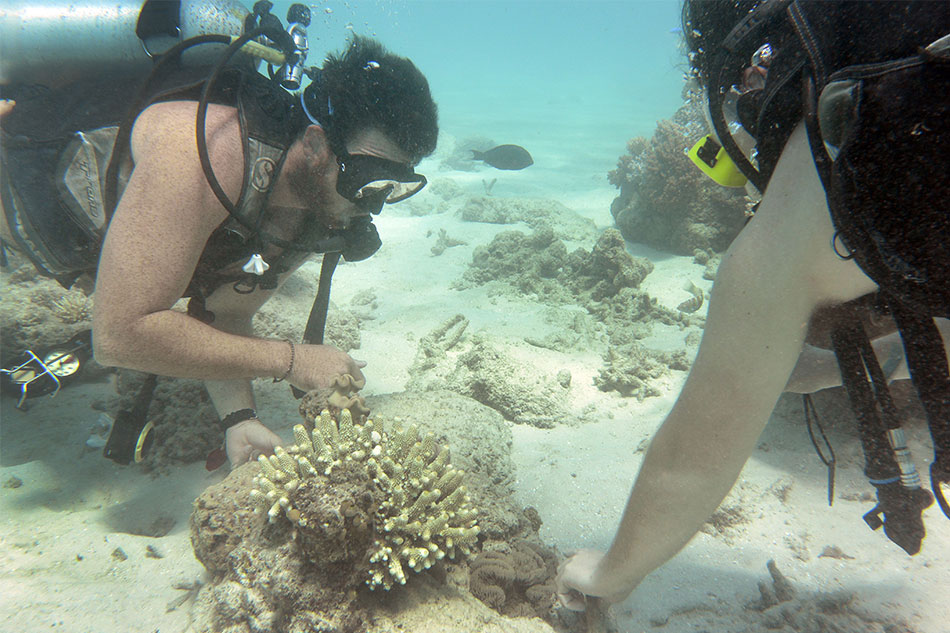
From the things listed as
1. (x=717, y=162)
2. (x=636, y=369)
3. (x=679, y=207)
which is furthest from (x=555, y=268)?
(x=717, y=162)

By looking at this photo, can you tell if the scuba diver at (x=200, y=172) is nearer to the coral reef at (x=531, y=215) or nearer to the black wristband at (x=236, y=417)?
the black wristband at (x=236, y=417)

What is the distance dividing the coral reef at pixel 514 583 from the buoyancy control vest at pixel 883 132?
1819 mm

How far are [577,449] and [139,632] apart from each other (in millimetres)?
3043

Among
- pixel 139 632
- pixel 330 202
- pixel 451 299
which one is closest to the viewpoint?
pixel 139 632

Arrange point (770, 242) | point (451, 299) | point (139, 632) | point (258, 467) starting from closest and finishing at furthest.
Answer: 1. point (770, 242)
2. point (139, 632)
3. point (258, 467)
4. point (451, 299)

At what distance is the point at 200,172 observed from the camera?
2088 mm

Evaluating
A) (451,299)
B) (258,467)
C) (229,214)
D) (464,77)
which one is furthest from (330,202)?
(464,77)

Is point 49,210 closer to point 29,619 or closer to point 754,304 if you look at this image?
point 29,619

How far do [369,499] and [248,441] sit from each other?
138 cm

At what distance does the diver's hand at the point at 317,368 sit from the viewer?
2.64 metres

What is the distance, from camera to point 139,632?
2146 mm

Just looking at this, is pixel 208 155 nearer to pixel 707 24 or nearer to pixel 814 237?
pixel 707 24

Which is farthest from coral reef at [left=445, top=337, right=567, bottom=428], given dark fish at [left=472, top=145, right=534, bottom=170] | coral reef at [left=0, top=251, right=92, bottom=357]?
dark fish at [left=472, top=145, right=534, bottom=170]

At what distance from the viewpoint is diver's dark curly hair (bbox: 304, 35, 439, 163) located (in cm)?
247
